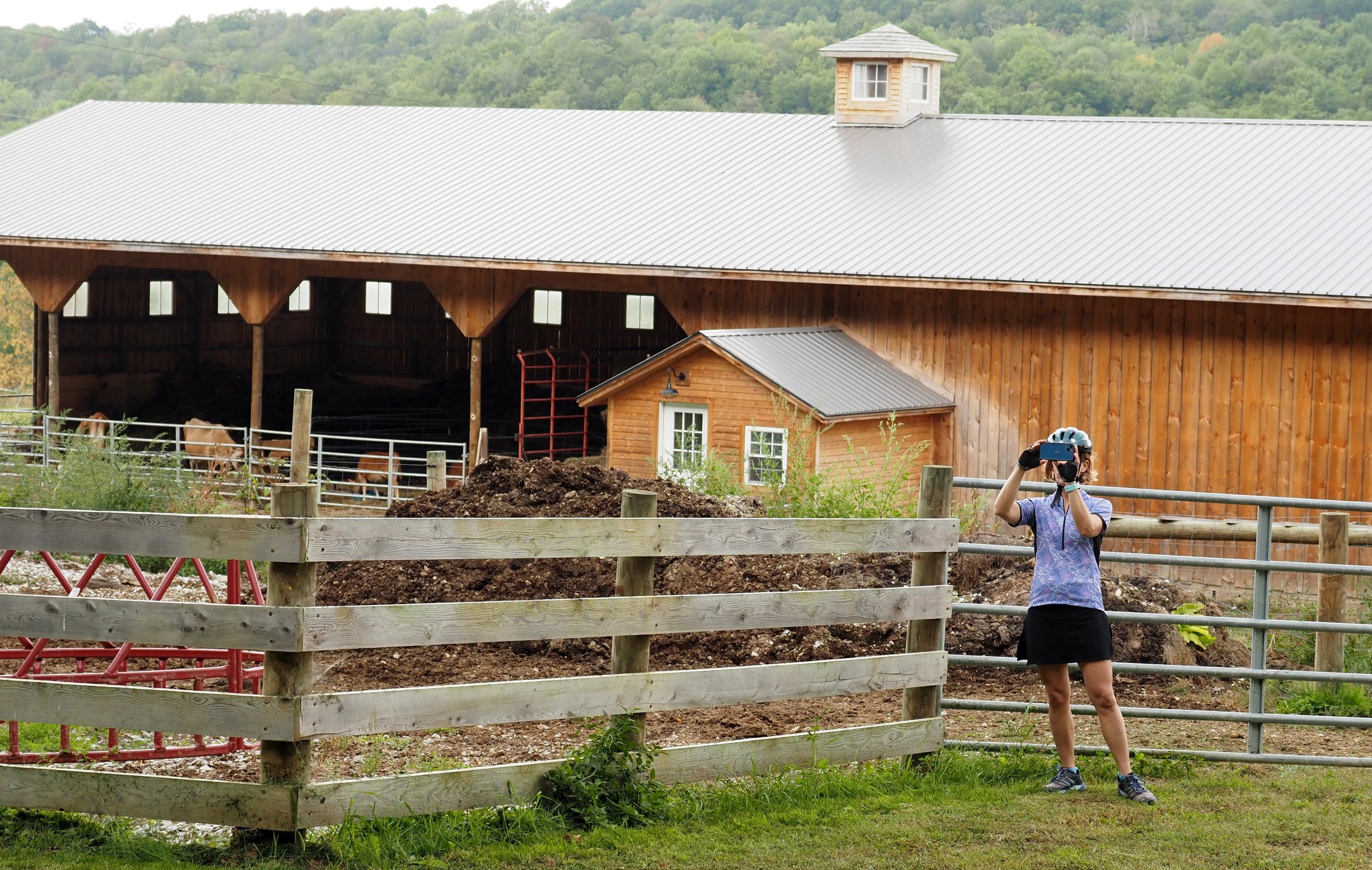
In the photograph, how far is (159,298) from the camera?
103ft

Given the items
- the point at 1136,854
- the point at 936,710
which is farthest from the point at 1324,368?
the point at 1136,854

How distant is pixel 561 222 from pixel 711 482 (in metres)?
7.42

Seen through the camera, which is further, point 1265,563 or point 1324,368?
point 1324,368

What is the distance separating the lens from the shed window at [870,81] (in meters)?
26.2

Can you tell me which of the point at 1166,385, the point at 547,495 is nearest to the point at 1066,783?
the point at 547,495

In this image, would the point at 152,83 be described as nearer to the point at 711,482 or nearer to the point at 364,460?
the point at 364,460

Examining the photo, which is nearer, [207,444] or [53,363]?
[207,444]

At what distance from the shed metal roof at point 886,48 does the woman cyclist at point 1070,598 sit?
64.1 feet

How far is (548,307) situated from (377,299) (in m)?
4.47

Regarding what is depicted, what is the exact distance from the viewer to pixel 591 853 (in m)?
6.05

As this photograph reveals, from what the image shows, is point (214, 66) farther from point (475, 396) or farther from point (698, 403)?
point (698, 403)

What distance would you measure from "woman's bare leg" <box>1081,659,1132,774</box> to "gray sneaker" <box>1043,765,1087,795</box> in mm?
189

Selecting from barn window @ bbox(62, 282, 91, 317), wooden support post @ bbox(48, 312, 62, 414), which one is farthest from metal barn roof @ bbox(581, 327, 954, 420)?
barn window @ bbox(62, 282, 91, 317)

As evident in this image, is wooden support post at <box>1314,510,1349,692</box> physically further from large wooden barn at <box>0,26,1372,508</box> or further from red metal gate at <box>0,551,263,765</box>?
large wooden barn at <box>0,26,1372,508</box>
